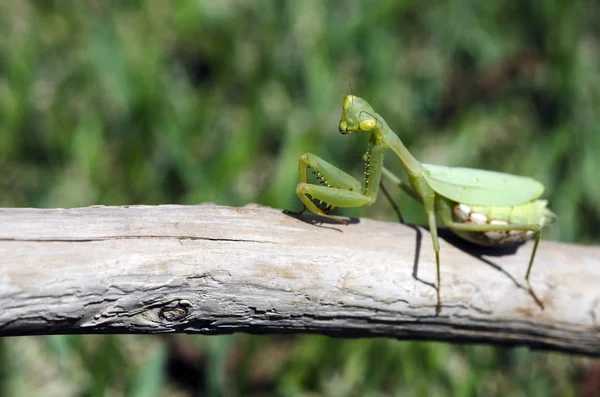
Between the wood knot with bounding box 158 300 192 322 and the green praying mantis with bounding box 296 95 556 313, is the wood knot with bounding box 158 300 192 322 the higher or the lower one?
the lower one

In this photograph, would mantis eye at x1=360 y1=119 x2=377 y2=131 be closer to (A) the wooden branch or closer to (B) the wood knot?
(A) the wooden branch

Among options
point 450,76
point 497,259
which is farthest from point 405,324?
point 450,76

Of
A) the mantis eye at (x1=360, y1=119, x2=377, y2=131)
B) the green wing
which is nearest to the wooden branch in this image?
the green wing

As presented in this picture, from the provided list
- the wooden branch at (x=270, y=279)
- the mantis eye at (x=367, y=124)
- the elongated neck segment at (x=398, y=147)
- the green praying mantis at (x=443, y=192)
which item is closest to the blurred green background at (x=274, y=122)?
the wooden branch at (x=270, y=279)

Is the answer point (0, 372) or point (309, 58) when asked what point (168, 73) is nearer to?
point (309, 58)

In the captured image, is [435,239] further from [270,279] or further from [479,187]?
[270,279]

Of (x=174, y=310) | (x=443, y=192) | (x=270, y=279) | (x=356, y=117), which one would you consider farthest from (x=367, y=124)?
(x=174, y=310)
